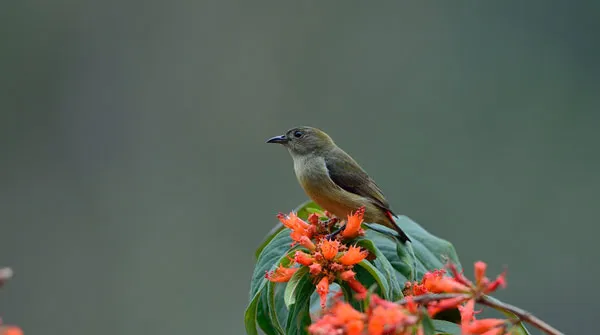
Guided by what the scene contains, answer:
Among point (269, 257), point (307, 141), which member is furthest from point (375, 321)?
point (307, 141)

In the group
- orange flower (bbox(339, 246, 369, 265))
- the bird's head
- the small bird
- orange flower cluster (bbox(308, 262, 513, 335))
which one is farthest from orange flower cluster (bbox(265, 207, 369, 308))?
the bird's head

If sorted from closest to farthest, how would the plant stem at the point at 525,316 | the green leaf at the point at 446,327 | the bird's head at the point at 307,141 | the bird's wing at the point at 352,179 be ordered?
the plant stem at the point at 525,316 → the green leaf at the point at 446,327 → the bird's wing at the point at 352,179 → the bird's head at the point at 307,141

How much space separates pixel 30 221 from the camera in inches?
384

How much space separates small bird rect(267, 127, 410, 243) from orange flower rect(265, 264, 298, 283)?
4.10ft

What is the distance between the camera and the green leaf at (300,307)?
6.95 ft

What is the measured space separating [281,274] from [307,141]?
234 centimetres

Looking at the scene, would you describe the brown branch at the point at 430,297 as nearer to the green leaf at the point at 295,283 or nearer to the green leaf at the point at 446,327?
the green leaf at the point at 446,327

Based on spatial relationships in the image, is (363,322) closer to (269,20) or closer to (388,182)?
(388,182)

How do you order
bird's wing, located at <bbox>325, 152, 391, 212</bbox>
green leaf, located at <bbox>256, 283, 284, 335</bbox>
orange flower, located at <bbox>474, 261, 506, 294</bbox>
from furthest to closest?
bird's wing, located at <bbox>325, 152, 391, 212</bbox>
green leaf, located at <bbox>256, 283, 284, 335</bbox>
orange flower, located at <bbox>474, 261, 506, 294</bbox>

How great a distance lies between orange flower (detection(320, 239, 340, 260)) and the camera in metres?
2.15

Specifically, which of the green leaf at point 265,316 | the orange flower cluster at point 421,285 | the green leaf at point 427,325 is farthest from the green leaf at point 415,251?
the green leaf at point 427,325

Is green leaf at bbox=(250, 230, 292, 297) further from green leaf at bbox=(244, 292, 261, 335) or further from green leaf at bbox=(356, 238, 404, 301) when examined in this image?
green leaf at bbox=(356, 238, 404, 301)

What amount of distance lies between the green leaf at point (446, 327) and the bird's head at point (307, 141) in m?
2.50

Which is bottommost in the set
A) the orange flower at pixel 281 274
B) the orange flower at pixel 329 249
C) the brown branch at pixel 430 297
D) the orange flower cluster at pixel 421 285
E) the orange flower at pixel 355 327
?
the orange flower cluster at pixel 421 285
